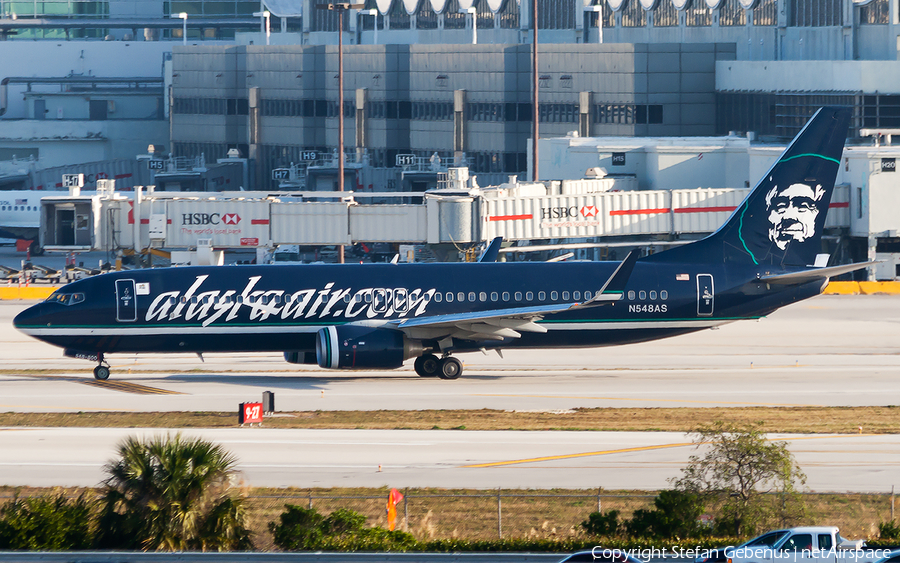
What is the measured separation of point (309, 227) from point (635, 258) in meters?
25.3

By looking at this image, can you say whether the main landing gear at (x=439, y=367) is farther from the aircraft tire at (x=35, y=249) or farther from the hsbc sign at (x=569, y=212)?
the aircraft tire at (x=35, y=249)

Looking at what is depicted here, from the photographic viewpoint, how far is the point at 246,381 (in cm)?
4281

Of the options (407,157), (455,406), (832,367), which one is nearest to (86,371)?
(455,406)

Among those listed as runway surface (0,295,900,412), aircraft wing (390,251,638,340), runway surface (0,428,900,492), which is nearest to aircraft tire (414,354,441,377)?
runway surface (0,295,900,412)

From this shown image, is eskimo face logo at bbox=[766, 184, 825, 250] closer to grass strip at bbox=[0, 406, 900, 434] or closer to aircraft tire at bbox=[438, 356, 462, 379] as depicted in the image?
grass strip at bbox=[0, 406, 900, 434]

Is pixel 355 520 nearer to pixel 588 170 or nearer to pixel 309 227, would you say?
pixel 309 227

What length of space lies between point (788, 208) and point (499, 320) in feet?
42.0

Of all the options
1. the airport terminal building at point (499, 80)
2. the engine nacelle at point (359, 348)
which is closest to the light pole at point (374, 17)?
the airport terminal building at point (499, 80)

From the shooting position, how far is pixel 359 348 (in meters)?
40.4

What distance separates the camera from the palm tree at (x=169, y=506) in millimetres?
21188

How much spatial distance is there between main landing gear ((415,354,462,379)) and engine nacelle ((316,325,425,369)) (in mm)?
2205

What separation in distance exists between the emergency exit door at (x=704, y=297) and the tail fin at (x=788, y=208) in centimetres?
132

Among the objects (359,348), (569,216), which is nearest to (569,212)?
(569,216)

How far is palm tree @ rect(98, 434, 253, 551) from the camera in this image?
2119 centimetres
